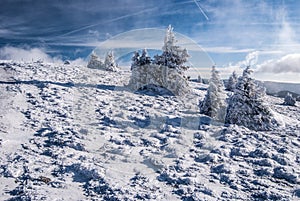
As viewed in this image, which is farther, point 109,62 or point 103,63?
point 103,63

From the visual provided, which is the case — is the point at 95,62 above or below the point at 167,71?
above

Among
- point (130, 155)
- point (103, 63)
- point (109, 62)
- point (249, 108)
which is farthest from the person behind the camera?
point (103, 63)

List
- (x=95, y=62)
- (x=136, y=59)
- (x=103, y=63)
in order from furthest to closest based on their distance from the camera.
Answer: (x=95, y=62), (x=103, y=63), (x=136, y=59)

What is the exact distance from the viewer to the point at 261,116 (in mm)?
17359

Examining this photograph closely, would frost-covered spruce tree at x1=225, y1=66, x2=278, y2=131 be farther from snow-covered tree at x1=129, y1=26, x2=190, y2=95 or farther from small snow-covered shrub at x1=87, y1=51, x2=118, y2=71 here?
small snow-covered shrub at x1=87, y1=51, x2=118, y2=71

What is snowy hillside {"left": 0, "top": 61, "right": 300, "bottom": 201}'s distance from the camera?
25.3 ft

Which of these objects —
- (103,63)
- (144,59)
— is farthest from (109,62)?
(144,59)

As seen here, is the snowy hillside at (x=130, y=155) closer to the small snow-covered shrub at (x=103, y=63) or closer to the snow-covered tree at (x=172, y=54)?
the snow-covered tree at (x=172, y=54)

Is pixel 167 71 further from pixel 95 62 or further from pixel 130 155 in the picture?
pixel 95 62

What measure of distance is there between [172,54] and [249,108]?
1204cm

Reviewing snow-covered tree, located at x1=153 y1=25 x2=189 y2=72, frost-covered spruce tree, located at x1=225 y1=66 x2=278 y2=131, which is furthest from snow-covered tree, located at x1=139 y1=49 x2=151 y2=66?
frost-covered spruce tree, located at x1=225 y1=66 x2=278 y2=131

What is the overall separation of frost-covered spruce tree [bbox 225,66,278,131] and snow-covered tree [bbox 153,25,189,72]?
30.9 feet

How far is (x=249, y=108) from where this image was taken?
57.6 ft

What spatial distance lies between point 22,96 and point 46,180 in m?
10.5
